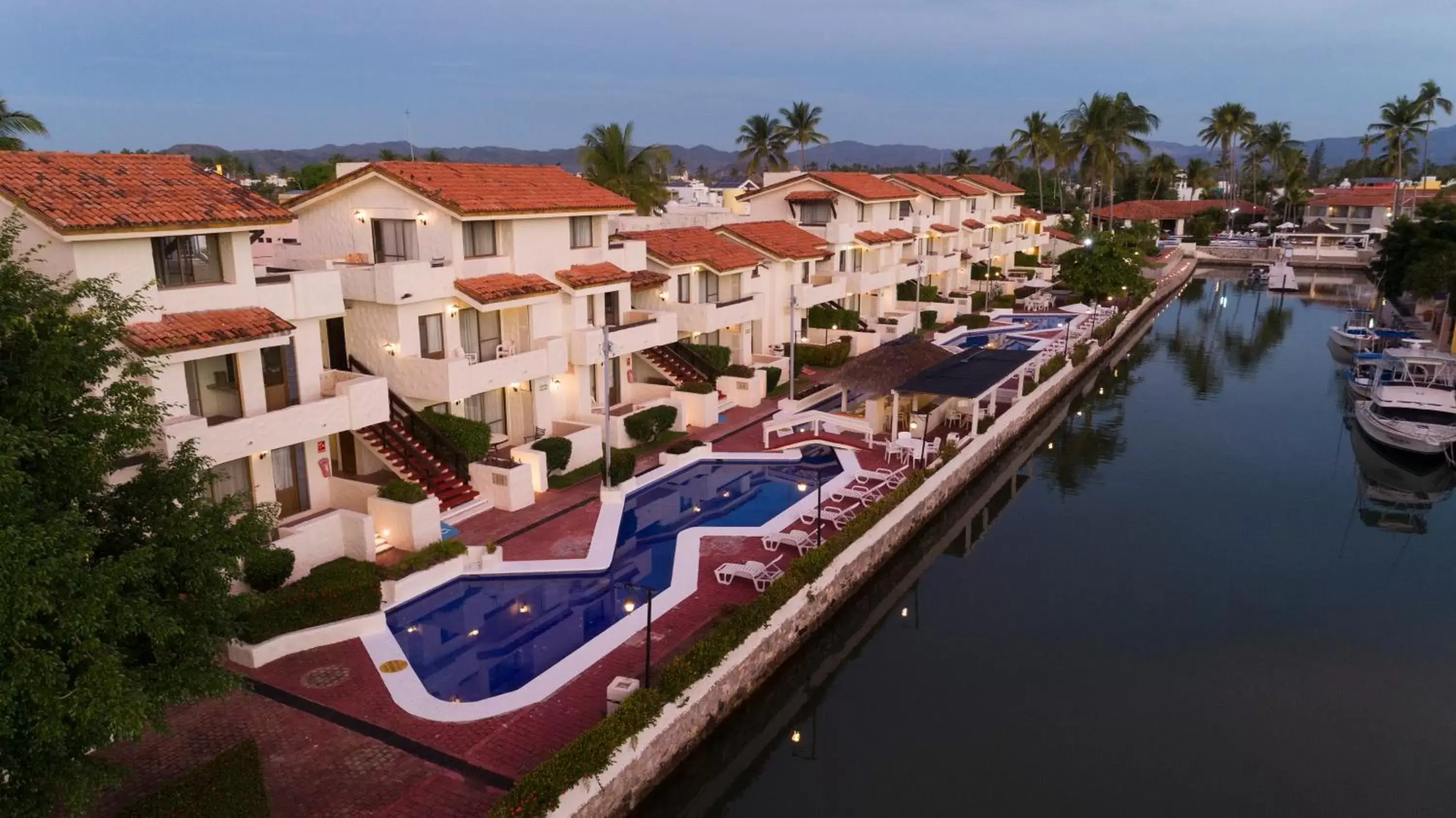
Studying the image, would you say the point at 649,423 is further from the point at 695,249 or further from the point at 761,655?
the point at 761,655

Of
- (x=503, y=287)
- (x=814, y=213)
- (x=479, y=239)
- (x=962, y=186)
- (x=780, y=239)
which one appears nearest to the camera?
(x=503, y=287)

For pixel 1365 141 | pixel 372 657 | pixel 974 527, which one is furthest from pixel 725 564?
pixel 1365 141

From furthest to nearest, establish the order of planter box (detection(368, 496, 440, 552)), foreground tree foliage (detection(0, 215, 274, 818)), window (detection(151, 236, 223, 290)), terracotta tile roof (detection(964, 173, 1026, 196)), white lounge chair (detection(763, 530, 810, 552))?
terracotta tile roof (detection(964, 173, 1026, 196)), white lounge chair (detection(763, 530, 810, 552)), planter box (detection(368, 496, 440, 552)), window (detection(151, 236, 223, 290)), foreground tree foliage (detection(0, 215, 274, 818))

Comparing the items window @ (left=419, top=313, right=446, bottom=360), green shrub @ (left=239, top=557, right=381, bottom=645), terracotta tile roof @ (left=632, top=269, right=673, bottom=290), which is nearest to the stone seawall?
green shrub @ (left=239, top=557, right=381, bottom=645)

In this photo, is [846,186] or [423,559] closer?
[423,559]

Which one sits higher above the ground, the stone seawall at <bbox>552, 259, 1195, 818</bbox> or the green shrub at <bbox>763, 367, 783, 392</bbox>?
the green shrub at <bbox>763, 367, 783, 392</bbox>

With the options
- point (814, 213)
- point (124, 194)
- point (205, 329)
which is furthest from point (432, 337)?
point (814, 213)

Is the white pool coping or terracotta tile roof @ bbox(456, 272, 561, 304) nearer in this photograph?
the white pool coping

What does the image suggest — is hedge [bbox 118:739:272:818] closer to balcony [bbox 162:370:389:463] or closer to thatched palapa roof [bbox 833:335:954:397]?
balcony [bbox 162:370:389:463]
